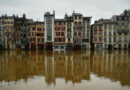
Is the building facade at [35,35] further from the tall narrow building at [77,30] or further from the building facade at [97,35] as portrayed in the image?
the building facade at [97,35]

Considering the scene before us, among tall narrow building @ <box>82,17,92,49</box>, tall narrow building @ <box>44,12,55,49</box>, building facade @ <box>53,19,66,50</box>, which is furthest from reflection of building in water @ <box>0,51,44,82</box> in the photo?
tall narrow building @ <box>82,17,92,49</box>

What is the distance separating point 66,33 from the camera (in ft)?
185

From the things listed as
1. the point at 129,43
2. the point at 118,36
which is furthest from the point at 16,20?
the point at 129,43

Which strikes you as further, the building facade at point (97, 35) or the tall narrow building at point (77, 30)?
the building facade at point (97, 35)

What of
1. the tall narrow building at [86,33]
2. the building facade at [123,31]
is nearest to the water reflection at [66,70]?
the tall narrow building at [86,33]

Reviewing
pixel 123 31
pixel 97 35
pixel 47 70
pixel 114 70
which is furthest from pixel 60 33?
pixel 114 70

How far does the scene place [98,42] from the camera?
59.0m

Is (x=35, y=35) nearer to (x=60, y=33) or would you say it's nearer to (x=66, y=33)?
(x=60, y=33)

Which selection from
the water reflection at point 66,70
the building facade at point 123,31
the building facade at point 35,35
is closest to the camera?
the water reflection at point 66,70

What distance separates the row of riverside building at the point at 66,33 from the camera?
56.2 meters

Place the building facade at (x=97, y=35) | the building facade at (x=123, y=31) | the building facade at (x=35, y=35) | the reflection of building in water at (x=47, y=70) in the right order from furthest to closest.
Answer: the building facade at (x=35, y=35), the building facade at (x=123, y=31), the building facade at (x=97, y=35), the reflection of building in water at (x=47, y=70)

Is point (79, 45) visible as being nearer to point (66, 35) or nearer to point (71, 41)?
point (71, 41)

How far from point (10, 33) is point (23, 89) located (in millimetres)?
60315

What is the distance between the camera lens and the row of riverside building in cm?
5615
